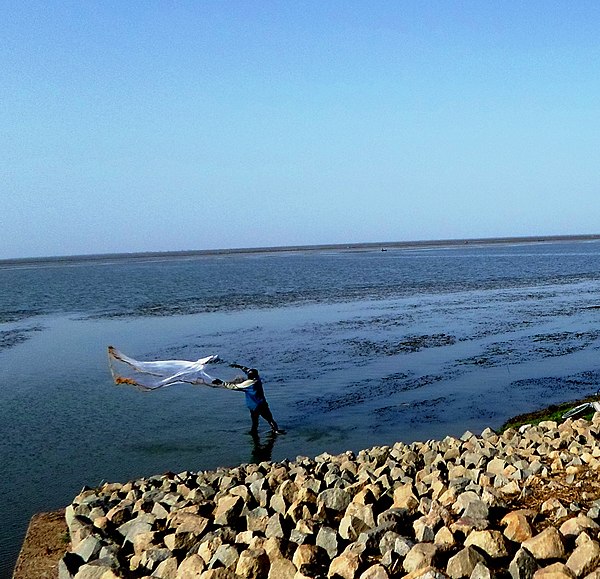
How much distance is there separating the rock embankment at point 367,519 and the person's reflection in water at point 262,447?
321 centimetres

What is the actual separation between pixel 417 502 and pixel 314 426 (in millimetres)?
7835

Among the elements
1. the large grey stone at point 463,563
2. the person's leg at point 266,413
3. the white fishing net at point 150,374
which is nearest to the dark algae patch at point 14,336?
the white fishing net at point 150,374

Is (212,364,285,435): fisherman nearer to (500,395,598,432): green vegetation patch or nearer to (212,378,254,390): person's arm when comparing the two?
(212,378,254,390): person's arm

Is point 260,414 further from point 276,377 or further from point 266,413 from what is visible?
point 276,377

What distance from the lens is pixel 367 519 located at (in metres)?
6.48

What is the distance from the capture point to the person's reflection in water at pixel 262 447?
42.3 ft

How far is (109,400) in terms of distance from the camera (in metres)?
17.5

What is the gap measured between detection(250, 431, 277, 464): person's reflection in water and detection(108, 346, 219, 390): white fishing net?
1771 mm

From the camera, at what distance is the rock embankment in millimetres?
5426

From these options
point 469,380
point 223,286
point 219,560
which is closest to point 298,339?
point 469,380

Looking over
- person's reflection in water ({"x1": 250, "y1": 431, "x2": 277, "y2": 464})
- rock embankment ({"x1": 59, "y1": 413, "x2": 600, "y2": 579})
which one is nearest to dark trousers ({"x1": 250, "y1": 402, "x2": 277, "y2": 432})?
person's reflection in water ({"x1": 250, "y1": 431, "x2": 277, "y2": 464})

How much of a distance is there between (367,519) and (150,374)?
923 cm

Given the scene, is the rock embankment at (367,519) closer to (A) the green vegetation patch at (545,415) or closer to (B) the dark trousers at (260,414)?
(A) the green vegetation patch at (545,415)

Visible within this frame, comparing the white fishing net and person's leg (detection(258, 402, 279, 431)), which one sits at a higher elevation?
the white fishing net
